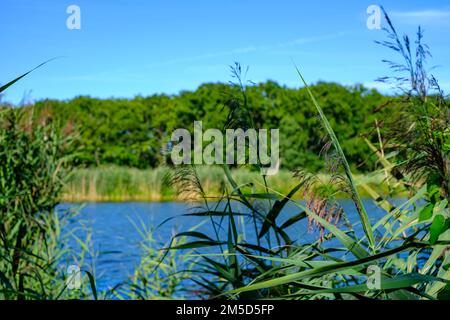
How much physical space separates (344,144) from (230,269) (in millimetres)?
28030

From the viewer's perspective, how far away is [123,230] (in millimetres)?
13406

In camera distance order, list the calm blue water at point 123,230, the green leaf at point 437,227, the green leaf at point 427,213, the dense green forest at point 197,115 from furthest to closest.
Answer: the dense green forest at point 197,115 → the calm blue water at point 123,230 → the green leaf at point 427,213 → the green leaf at point 437,227

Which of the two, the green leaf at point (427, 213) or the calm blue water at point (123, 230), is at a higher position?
the green leaf at point (427, 213)

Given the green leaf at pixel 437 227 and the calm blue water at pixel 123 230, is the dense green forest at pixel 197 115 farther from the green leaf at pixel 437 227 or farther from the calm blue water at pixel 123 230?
the green leaf at pixel 437 227

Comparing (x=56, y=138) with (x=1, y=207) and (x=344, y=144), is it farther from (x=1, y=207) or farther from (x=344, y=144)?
(x=344, y=144)

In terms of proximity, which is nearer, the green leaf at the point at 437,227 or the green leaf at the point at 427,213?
the green leaf at the point at 437,227

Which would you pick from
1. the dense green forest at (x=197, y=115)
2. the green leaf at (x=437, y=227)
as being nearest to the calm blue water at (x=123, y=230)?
the green leaf at (x=437, y=227)

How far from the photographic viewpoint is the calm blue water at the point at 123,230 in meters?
4.27

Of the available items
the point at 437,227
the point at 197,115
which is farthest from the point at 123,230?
the point at 197,115

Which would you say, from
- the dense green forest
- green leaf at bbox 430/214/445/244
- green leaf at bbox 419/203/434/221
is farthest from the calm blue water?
the dense green forest

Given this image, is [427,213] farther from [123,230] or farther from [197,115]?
[197,115]

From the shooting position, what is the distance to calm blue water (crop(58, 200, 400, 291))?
4.27 metres

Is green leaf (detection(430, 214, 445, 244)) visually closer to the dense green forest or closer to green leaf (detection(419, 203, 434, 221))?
green leaf (detection(419, 203, 434, 221))
